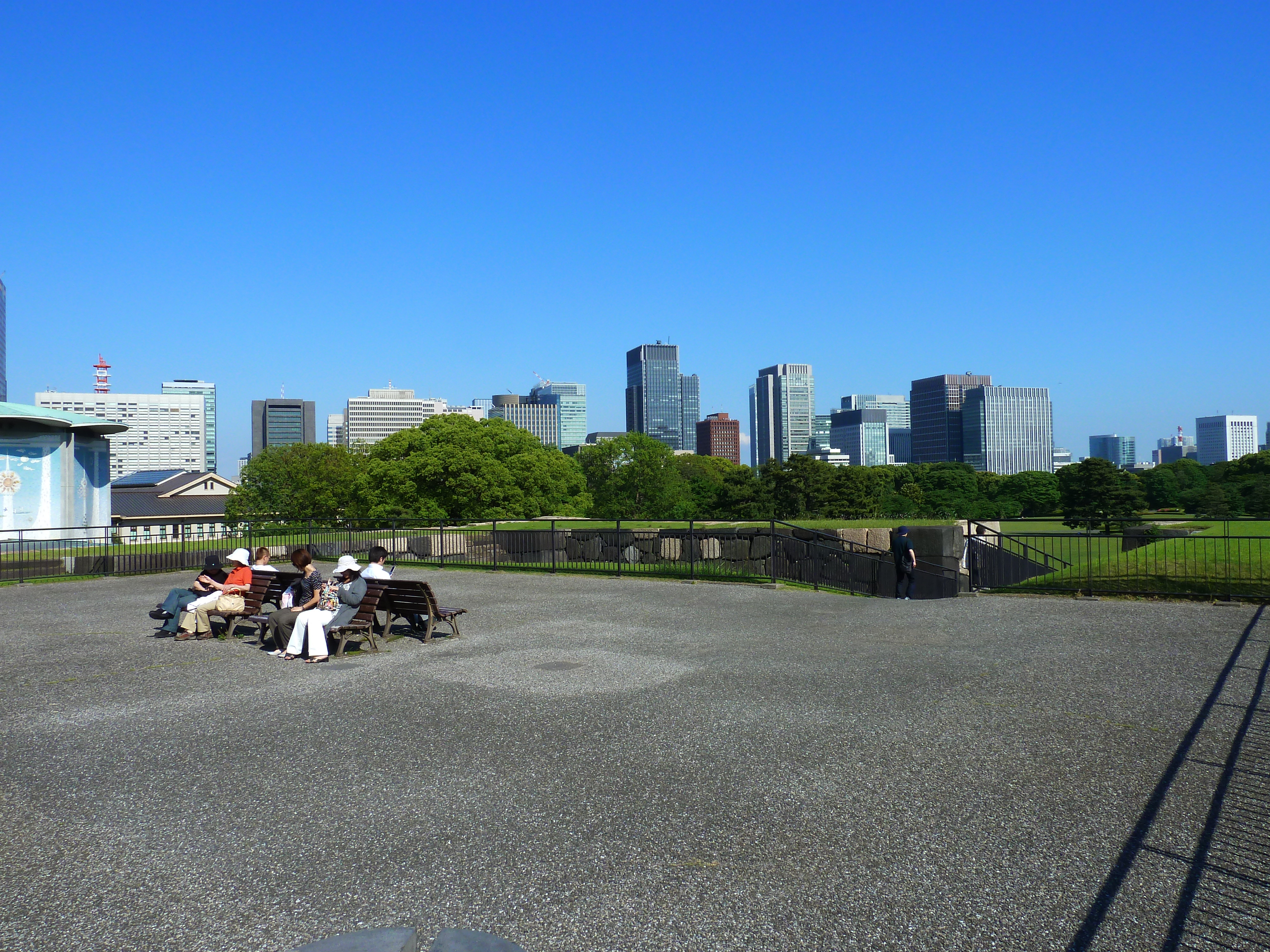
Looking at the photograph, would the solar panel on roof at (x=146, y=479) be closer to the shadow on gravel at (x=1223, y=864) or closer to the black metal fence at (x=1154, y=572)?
the black metal fence at (x=1154, y=572)

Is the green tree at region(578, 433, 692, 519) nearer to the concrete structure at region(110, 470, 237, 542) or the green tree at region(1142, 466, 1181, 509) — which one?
the concrete structure at region(110, 470, 237, 542)

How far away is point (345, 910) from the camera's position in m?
3.98

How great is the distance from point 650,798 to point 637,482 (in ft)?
254

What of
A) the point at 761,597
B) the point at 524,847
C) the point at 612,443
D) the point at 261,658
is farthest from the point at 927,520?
the point at 612,443

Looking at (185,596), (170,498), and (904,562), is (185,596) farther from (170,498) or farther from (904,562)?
(170,498)

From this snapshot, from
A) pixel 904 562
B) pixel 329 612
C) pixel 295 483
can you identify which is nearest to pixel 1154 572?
pixel 904 562

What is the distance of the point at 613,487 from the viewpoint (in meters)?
83.4

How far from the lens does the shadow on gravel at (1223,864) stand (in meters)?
3.71

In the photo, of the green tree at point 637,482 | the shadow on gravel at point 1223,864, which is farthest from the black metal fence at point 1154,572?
the green tree at point 637,482

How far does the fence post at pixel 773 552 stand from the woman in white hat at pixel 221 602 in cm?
922

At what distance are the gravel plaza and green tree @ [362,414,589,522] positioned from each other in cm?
4119

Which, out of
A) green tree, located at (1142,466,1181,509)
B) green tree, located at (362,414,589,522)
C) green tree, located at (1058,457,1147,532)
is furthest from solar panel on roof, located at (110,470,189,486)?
green tree, located at (1142,466,1181,509)

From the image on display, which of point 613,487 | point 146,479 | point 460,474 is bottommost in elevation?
point 613,487

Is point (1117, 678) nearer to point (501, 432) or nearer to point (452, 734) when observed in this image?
point (452, 734)
